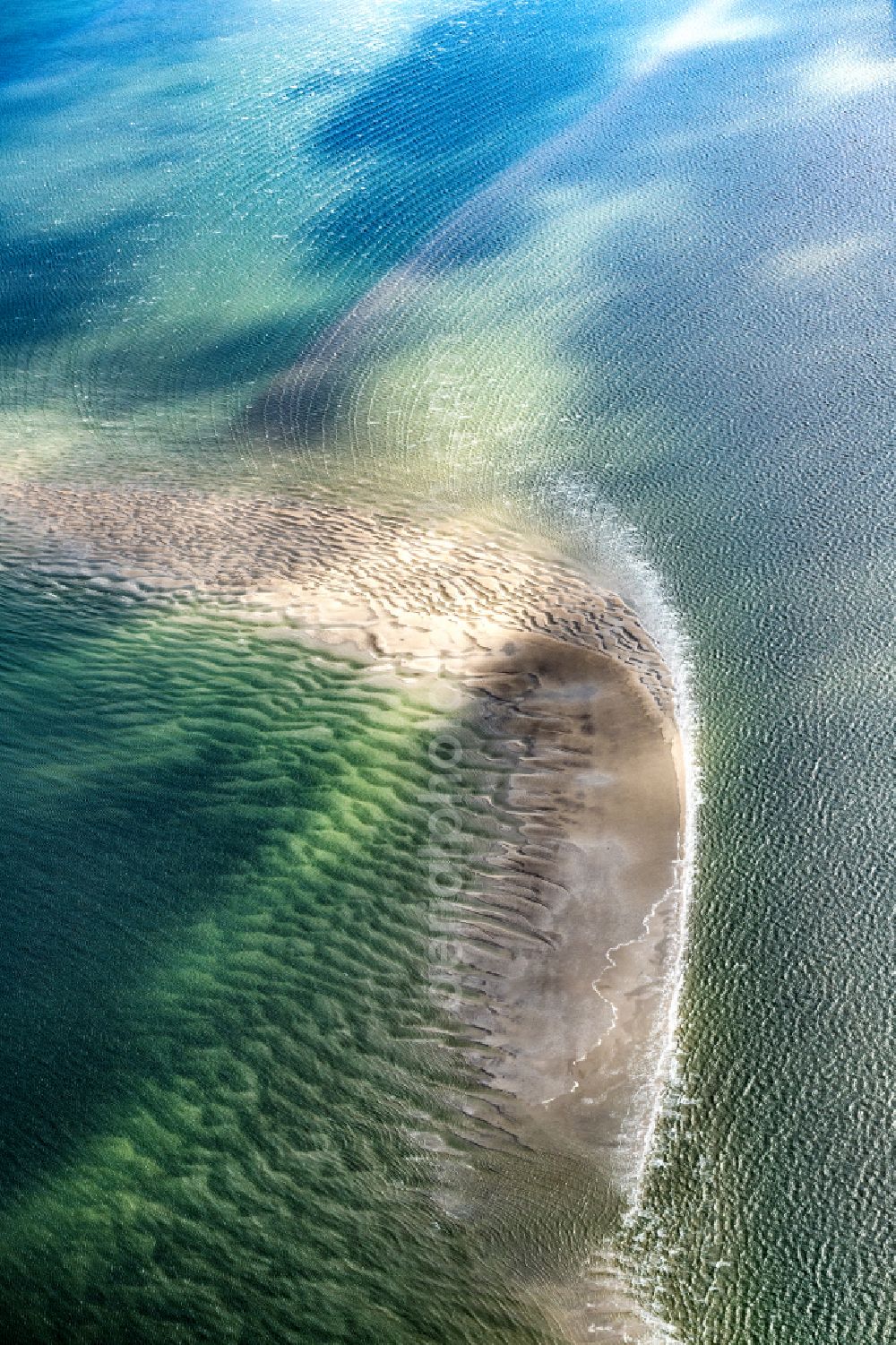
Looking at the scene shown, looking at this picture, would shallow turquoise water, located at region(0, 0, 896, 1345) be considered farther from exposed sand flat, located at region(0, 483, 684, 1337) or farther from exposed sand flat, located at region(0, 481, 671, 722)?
exposed sand flat, located at region(0, 481, 671, 722)

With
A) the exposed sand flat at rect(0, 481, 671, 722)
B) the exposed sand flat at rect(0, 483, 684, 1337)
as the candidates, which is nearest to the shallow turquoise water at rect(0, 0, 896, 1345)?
the exposed sand flat at rect(0, 483, 684, 1337)

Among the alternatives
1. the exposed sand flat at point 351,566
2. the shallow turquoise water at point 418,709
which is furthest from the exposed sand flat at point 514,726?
the shallow turquoise water at point 418,709

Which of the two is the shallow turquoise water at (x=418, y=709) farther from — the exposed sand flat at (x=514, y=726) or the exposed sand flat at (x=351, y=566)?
the exposed sand flat at (x=351, y=566)

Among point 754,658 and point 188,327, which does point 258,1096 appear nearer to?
point 754,658

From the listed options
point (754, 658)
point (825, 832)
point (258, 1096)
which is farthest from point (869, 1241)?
point (754, 658)

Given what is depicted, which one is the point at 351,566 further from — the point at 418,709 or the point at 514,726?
the point at 514,726

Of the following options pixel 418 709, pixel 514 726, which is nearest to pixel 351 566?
pixel 418 709
